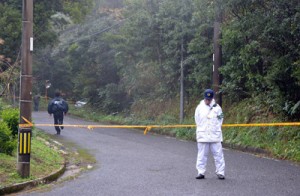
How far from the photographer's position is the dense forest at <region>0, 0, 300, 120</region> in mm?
14797

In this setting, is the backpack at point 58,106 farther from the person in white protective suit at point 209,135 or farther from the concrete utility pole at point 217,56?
the person in white protective suit at point 209,135

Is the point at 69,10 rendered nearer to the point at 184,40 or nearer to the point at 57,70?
the point at 184,40

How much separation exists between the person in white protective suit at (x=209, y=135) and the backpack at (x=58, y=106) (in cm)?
1125

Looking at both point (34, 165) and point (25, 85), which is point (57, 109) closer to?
point (34, 165)

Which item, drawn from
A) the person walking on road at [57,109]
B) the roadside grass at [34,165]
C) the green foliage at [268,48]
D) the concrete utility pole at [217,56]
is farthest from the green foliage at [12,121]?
the concrete utility pole at [217,56]

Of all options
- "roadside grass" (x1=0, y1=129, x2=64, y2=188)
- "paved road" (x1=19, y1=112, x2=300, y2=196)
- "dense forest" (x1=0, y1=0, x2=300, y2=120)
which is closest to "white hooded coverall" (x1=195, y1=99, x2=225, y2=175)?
"paved road" (x1=19, y1=112, x2=300, y2=196)

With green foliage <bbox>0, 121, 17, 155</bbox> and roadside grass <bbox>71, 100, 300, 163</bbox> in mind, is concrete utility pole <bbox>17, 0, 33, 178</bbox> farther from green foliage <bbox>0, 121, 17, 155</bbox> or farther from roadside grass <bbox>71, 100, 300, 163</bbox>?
roadside grass <bbox>71, 100, 300, 163</bbox>

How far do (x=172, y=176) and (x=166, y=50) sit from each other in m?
14.6

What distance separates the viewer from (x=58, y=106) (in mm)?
20266

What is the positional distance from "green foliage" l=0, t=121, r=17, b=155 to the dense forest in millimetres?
3510

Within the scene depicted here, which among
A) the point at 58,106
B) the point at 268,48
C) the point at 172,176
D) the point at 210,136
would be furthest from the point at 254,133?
the point at 58,106

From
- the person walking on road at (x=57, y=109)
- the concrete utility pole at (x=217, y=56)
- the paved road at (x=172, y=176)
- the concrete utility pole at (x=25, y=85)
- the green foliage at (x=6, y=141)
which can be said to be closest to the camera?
the paved road at (x=172, y=176)

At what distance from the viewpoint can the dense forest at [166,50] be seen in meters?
14.8

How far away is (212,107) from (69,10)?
16.6 meters
